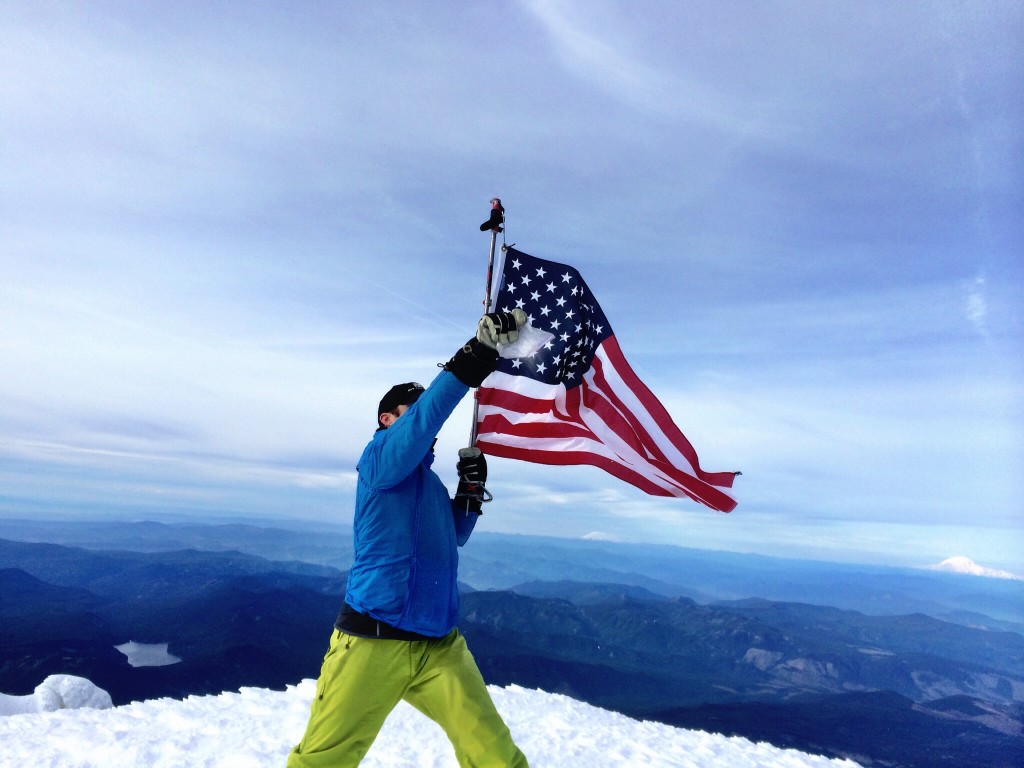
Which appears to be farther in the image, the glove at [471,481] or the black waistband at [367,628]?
the glove at [471,481]

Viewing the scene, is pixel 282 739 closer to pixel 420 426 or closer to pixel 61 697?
pixel 420 426

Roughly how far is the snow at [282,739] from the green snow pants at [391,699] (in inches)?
133

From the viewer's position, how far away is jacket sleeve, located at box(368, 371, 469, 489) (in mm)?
3623

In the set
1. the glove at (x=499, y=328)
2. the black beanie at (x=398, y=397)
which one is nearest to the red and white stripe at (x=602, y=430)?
the black beanie at (x=398, y=397)

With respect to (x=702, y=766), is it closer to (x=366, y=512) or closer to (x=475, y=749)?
(x=475, y=749)

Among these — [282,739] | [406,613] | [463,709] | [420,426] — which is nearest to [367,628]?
[406,613]

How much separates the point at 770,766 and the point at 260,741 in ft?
20.5

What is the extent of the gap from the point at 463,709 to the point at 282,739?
4.50 meters

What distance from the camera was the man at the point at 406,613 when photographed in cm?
369

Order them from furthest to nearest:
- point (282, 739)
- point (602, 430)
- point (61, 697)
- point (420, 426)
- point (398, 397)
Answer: point (61, 697)
point (282, 739)
point (602, 430)
point (398, 397)
point (420, 426)

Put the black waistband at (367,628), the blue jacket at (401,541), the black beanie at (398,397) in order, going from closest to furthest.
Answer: the blue jacket at (401,541), the black waistband at (367,628), the black beanie at (398,397)

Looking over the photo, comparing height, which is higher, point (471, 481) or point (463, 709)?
point (471, 481)

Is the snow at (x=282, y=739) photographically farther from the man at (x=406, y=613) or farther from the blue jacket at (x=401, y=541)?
the blue jacket at (x=401, y=541)

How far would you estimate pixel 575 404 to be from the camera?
22.2ft
